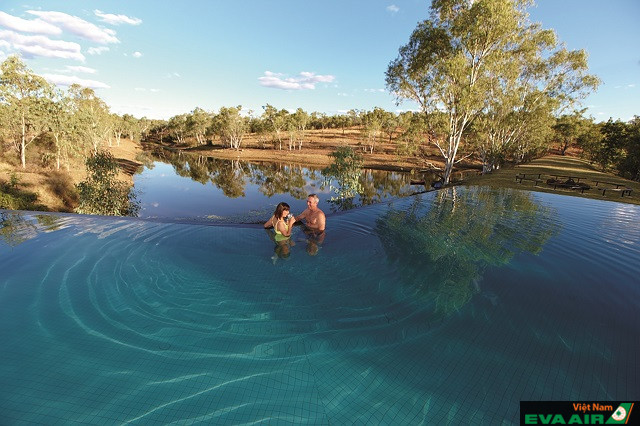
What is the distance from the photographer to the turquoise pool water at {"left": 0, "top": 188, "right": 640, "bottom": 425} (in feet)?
12.2

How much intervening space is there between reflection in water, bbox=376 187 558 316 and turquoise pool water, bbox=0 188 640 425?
80 mm

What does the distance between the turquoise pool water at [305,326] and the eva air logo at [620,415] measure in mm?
258

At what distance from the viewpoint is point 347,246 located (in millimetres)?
9266

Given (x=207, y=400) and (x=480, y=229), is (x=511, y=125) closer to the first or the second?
(x=480, y=229)

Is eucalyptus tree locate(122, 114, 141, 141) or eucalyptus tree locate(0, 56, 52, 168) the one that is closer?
eucalyptus tree locate(0, 56, 52, 168)

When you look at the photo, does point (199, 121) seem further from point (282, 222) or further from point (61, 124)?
point (282, 222)

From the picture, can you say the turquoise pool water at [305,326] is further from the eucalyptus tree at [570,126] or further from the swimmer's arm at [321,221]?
the eucalyptus tree at [570,126]

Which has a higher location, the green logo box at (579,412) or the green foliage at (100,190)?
the green foliage at (100,190)

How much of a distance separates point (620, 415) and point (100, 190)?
19.3m

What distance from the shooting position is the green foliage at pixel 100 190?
45.6ft

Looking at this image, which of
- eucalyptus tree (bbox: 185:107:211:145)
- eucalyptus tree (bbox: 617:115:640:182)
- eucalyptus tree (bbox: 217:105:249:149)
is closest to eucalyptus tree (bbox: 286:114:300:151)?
eucalyptus tree (bbox: 217:105:249:149)

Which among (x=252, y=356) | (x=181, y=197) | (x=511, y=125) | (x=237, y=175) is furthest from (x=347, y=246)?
(x=511, y=125)

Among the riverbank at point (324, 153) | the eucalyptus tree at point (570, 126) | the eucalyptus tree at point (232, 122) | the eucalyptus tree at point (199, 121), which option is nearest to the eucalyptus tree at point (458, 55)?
the riverbank at point (324, 153)

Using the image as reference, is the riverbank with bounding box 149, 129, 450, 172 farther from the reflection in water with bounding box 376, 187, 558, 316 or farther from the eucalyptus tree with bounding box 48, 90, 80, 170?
the eucalyptus tree with bounding box 48, 90, 80, 170
